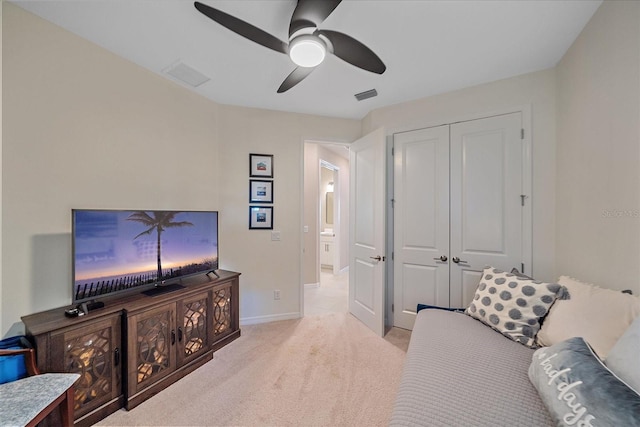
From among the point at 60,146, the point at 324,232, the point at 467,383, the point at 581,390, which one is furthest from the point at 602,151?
the point at 324,232

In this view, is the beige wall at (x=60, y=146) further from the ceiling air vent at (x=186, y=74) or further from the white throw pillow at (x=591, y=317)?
the white throw pillow at (x=591, y=317)

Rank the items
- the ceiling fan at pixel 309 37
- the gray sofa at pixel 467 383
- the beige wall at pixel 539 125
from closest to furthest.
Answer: the gray sofa at pixel 467 383
the ceiling fan at pixel 309 37
the beige wall at pixel 539 125

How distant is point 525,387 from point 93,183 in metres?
2.85

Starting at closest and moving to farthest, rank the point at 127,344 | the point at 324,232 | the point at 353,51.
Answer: the point at 353,51, the point at 127,344, the point at 324,232

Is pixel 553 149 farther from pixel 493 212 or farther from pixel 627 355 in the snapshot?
pixel 627 355

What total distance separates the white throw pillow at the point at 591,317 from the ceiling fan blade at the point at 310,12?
6.26ft

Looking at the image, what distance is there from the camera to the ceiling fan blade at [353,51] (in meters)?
1.44

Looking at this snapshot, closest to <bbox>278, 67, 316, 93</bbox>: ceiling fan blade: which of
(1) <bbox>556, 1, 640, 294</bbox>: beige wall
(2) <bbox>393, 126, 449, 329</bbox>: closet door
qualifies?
(2) <bbox>393, 126, 449, 329</bbox>: closet door

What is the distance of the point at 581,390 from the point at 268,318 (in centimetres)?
275

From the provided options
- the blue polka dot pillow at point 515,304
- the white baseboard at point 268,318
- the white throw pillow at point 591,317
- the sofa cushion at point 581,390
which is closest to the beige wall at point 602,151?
the white throw pillow at point 591,317

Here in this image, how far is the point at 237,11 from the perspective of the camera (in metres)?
1.56

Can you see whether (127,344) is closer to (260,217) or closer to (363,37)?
(260,217)

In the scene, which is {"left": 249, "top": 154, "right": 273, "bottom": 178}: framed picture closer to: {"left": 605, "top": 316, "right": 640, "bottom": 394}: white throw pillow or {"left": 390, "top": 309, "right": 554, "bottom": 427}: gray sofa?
{"left": 390, "top": 309, "right": 554, "bottom": 427}: gray sofa

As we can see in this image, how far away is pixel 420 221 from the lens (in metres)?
2.69
